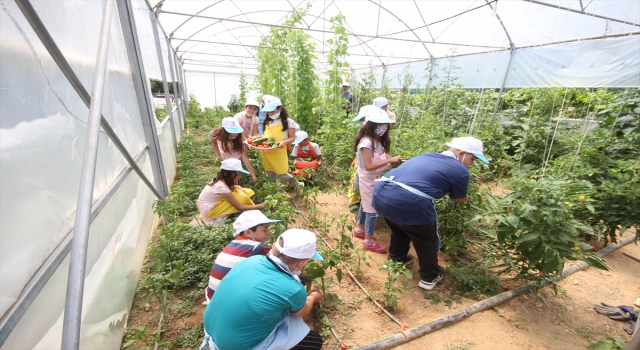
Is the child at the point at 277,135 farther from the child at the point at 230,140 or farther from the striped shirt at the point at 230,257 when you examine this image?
the striped shirt at the point at 230,257

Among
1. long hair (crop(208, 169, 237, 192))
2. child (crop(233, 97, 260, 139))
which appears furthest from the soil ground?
child (crop(233, 97, 260, 139))

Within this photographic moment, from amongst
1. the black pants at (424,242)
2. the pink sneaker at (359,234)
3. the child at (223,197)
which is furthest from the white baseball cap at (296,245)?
the pink sneaker at (359,234)

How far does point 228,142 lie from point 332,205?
73.5 inches

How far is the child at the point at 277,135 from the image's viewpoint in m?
4.27

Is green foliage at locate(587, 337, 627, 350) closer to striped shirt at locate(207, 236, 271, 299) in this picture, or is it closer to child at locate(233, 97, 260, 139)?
striped shirt at locate(207, 236, 271, 299)

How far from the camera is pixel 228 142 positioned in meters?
3.87

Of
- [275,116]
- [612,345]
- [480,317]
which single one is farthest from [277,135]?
[612,345]

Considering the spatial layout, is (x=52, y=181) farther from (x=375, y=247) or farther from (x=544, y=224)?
(x=544, y=224)

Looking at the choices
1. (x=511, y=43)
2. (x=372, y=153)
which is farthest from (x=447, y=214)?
(x=511, y=43)

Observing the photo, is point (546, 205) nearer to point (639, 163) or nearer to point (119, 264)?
point (639, 163)

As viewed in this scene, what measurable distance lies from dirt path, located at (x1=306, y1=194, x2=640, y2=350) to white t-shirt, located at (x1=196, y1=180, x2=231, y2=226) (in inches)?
60.0

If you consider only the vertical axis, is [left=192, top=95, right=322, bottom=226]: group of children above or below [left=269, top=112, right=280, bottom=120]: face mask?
below

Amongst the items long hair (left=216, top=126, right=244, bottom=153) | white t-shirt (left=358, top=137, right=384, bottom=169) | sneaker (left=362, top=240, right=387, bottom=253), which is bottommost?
sneaker (left=362, top=240, right=387, bottom=253)

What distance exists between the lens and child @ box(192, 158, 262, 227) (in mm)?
3023
